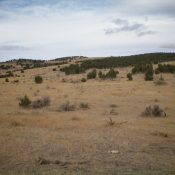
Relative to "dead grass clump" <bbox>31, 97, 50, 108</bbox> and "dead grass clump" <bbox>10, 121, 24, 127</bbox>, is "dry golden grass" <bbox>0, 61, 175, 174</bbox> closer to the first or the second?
"dead grass clump" <bbox>10, 121, 24, 127</bbox>

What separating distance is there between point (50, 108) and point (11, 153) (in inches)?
432

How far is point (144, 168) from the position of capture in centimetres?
948

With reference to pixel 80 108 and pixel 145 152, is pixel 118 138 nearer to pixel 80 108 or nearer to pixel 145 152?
pixel 145 152

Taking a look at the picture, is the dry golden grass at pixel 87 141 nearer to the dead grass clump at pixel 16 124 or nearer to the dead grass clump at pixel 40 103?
the dead grass clump at pixel 16 124

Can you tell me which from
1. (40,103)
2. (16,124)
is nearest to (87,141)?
(16,124)

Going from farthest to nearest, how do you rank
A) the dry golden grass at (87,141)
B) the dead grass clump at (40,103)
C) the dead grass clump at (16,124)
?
the dead grass clump at (40,103)
the dead grass clump at (16,124)
the dry golden grass at (87,141)

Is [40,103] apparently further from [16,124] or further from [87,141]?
[87,141]

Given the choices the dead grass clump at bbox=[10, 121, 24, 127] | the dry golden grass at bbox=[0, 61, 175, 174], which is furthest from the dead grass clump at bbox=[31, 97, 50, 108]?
the dead grass clump at bbox=[10, 121, 24, 127]

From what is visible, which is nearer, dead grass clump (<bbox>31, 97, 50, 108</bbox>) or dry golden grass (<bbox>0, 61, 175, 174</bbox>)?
dry golden grass (<bbox>0, 61, 175, 174</bbox>)

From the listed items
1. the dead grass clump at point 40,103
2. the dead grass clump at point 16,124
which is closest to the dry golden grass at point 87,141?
the dead grass clump at point 16,124

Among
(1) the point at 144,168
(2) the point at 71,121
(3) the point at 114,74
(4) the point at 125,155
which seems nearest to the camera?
(1) the point at 144,168

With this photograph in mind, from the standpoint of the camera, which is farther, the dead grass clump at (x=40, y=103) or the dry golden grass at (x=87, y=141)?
the dead grass clump at (x=40, y=103)

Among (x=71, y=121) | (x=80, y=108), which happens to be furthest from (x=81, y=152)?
(x=80, y=108)

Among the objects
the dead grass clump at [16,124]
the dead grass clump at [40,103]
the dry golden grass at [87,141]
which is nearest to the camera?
the dry golden grass at [87,141]
